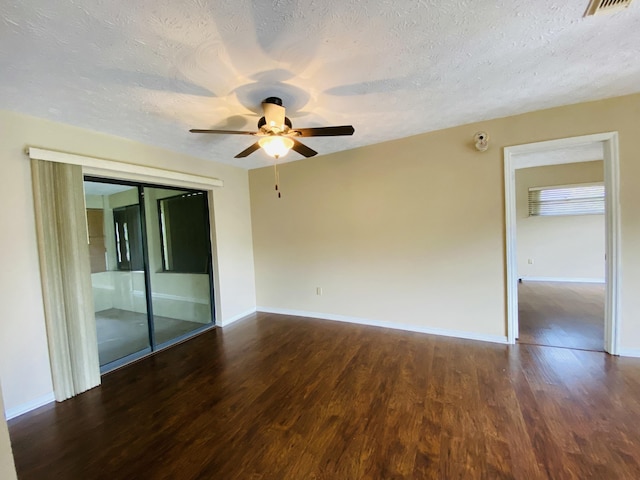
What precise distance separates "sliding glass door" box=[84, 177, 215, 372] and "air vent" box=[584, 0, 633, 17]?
4046 millimetres

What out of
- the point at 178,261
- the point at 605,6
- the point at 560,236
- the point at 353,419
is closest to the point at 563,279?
the point at 560,236

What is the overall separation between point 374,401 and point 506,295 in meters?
1.99

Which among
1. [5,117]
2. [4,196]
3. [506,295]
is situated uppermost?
[5,117]

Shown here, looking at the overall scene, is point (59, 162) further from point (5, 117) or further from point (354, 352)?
point (354, 352)

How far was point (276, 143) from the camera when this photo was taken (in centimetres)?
221

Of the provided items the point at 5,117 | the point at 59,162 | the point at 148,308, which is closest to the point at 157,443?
the point at 148,308

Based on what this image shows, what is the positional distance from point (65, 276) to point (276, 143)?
227 cm

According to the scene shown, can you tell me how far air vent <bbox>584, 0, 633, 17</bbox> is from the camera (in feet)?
4.56

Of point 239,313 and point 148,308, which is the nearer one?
point 148,308

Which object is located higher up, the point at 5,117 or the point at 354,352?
the point at 5,117

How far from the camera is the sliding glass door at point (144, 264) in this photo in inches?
114

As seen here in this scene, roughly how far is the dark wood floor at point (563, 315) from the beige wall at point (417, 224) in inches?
17.3

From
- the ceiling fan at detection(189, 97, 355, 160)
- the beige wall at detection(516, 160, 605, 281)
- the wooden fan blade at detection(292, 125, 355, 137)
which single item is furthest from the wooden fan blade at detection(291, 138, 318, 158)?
the beige wall at detection(516, 160, 605, 281)

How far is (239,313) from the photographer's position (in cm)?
435
